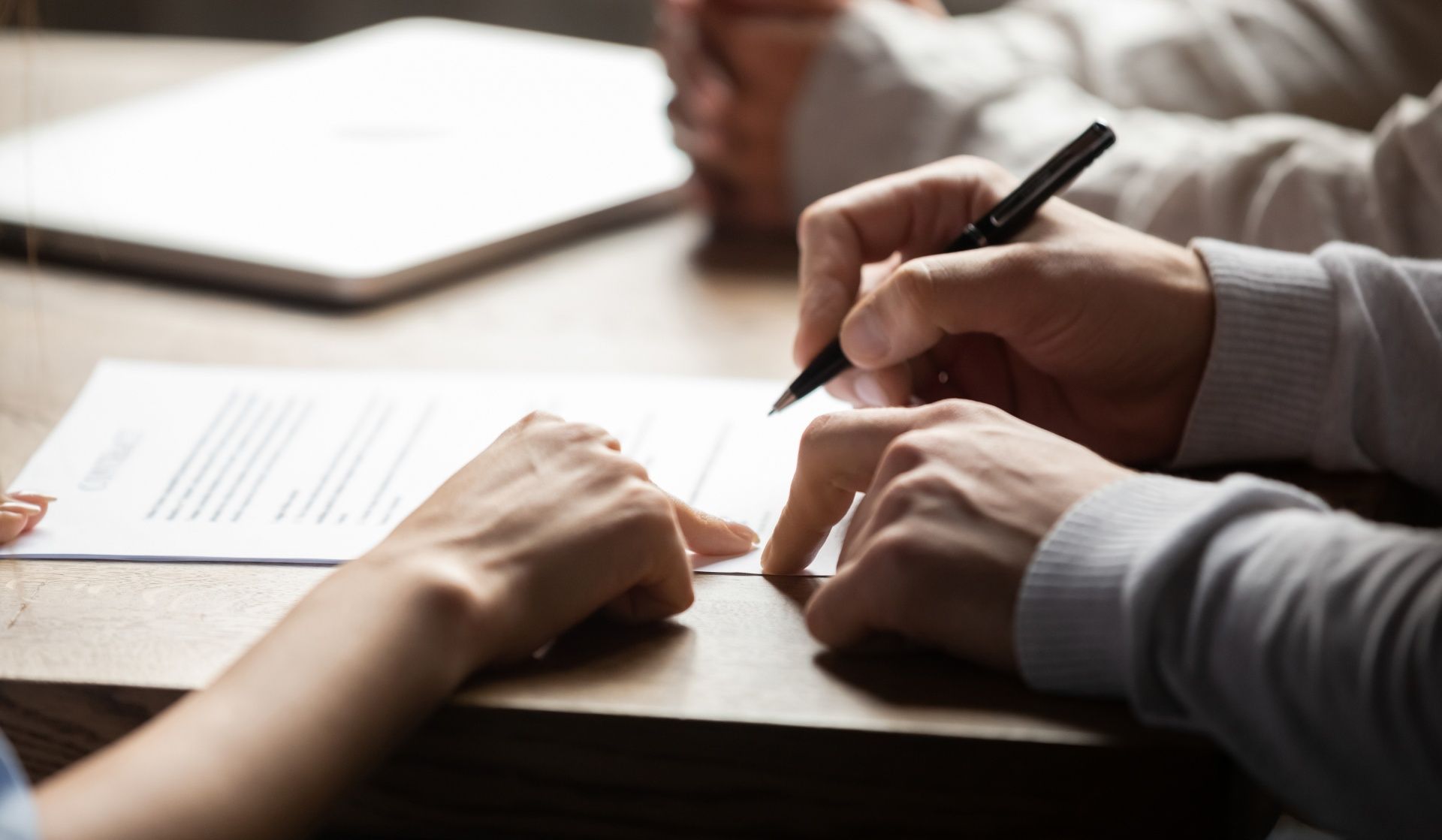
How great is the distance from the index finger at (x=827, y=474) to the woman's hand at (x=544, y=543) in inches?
1.8

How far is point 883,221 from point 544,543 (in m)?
0.35

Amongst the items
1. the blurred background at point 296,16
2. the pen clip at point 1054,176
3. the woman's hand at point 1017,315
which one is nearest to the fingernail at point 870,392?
the woman's hand at point 1017,315

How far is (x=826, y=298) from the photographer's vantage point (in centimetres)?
75

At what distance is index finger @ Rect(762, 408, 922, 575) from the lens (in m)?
0.58

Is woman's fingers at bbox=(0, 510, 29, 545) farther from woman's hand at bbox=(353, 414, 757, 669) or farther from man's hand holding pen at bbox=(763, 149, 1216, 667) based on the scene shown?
man's hand holding pen at bbox=(763, 149, 1216, 667)

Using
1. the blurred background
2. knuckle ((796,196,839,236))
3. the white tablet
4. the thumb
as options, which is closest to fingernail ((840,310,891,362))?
the thumb

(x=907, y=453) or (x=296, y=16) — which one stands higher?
(x=907, y=453)

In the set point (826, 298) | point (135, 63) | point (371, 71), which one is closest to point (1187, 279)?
point (826, 298)

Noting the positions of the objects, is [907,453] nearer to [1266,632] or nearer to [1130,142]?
[1266,632]

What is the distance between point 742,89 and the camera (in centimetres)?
108

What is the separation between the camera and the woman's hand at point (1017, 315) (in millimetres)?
666

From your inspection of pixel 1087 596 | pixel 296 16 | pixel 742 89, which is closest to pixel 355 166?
pixel 742 89

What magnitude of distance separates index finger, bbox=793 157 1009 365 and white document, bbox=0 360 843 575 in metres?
0.07

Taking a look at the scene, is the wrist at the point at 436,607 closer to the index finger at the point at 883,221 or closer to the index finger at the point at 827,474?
the index finger at the point at 827,474
